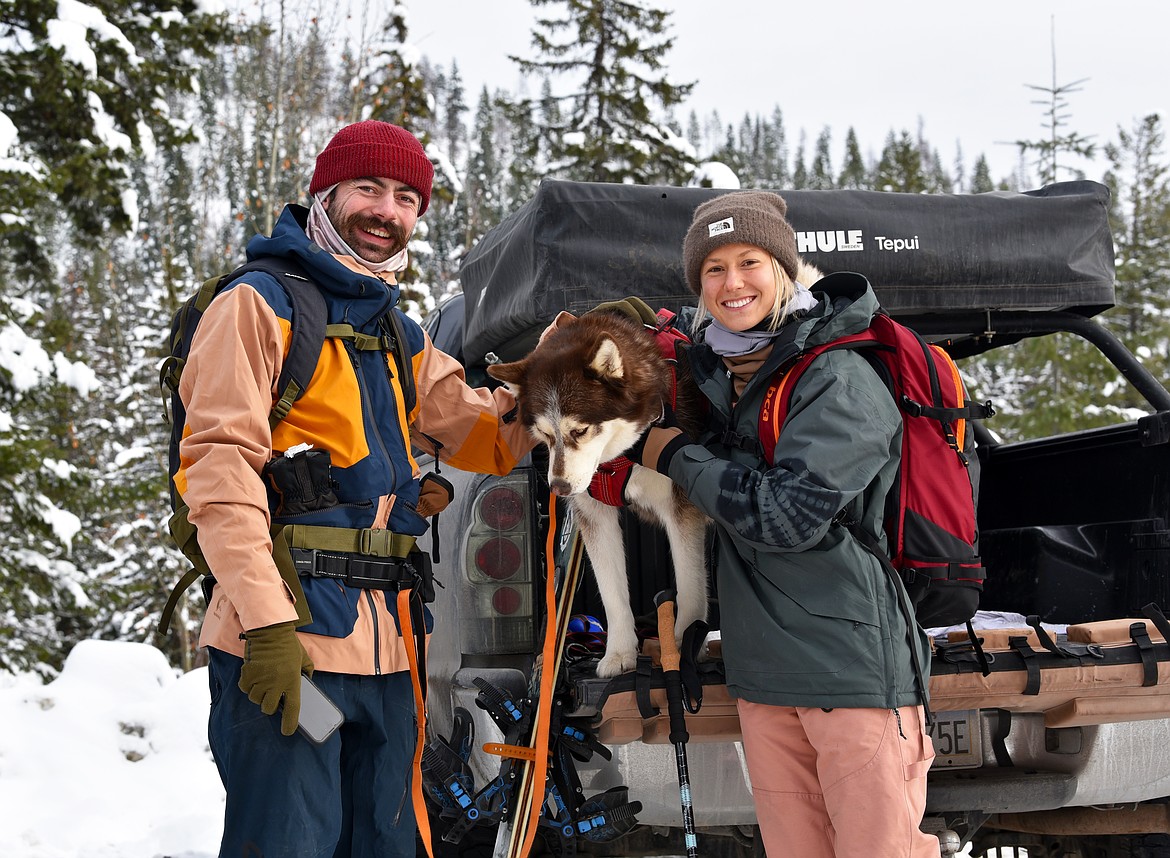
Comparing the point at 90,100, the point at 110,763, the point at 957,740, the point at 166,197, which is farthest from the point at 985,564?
the point at 166,197

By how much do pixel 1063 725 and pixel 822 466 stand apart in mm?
1280

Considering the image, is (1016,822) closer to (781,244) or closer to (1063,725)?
(1063,725)

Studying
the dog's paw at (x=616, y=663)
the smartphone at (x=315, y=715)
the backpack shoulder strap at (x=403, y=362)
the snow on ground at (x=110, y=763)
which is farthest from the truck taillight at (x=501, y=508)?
the snow on ground at (x=110, y=763)

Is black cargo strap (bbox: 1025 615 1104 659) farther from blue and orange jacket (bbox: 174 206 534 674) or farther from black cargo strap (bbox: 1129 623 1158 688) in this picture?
blue and orange jacket (bbox: 174 206 534 674)

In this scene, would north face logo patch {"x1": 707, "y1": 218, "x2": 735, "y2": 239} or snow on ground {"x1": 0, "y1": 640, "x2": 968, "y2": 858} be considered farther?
snow on ground {"x1": 0, "y1": 640, "x2": 968, "y2": 858}

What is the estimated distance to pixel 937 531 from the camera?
2664mm

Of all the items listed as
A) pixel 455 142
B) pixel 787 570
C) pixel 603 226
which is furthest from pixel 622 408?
pixel 455 142

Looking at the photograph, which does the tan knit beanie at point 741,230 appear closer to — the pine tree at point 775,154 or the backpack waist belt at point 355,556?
the backpack waist belt at point 355,556

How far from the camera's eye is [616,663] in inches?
126

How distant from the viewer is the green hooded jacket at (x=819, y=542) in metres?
2.45

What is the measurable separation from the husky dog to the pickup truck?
0.57 feet

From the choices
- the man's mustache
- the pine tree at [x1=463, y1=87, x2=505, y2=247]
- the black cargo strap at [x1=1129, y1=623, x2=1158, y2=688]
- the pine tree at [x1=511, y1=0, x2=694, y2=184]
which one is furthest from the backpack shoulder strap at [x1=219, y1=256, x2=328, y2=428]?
the pine tree at [x1=463, y1=87, x2=505, y2=247]

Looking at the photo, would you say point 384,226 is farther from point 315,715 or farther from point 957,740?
point 957,740

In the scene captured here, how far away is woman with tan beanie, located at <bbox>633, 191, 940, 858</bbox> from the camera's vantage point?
7.98 ft
